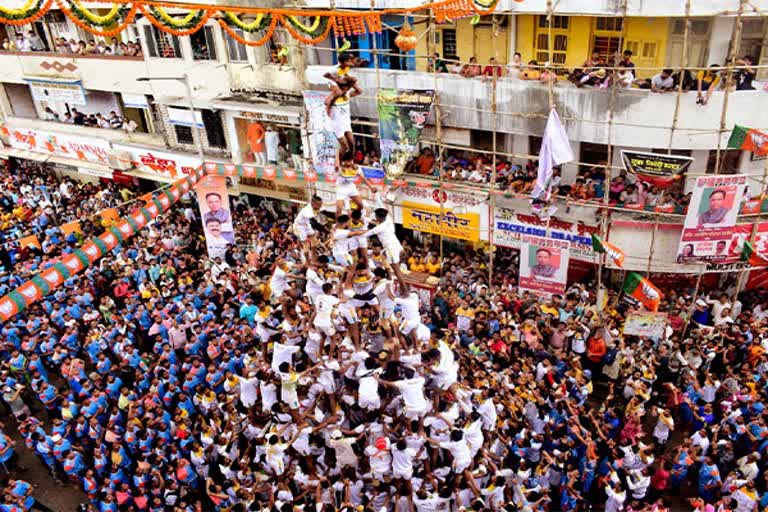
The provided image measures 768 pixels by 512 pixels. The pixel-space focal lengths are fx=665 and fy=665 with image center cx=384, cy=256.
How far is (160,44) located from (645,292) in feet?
56.4

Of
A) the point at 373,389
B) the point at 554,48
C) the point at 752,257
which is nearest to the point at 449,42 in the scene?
the point at 554,48

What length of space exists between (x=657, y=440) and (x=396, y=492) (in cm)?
587

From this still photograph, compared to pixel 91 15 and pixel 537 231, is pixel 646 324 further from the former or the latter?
pixel 91 15

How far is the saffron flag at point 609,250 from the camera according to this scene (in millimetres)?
15199

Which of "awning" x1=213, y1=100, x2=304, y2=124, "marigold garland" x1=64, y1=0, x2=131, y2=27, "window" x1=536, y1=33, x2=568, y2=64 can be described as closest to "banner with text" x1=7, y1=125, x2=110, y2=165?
"awning" x1=213, y1=100, x2=304, y2=124

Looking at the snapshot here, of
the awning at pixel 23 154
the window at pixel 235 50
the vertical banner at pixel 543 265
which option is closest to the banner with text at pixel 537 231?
the vertical banner at pixel 543 265

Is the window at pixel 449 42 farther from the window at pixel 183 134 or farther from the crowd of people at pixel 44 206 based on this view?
the crowd of people at pixel 44 206

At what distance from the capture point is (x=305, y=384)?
10469 mm

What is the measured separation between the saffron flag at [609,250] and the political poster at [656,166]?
1.67 metres

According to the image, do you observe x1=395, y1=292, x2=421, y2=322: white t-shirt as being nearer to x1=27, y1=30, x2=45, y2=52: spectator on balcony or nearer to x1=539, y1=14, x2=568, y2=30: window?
x1=539, y1=14, x2=568, y2=30: window

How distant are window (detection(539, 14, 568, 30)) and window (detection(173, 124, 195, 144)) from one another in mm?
12670

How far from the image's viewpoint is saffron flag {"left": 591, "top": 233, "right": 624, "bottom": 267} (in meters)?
15.2

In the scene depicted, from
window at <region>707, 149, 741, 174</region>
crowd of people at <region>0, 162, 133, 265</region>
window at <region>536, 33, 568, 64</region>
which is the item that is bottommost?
crowd of people at <region>0, 162, 133, 265</region>

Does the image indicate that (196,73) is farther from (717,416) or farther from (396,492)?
(717,416)
